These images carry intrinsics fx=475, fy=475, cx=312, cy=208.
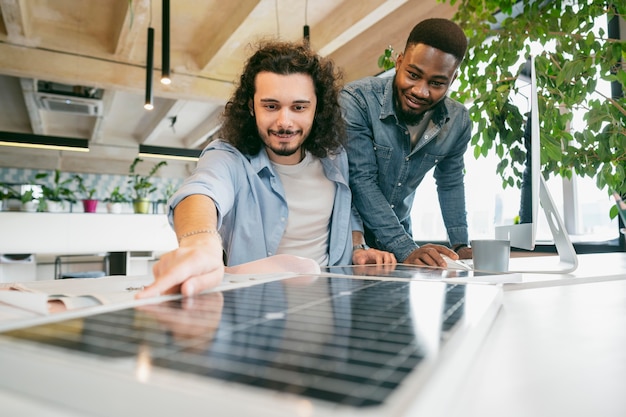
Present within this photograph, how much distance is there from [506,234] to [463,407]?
1.12m

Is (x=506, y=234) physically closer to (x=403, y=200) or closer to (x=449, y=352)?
(x=403, y=200)

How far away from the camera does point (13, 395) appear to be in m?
0.30

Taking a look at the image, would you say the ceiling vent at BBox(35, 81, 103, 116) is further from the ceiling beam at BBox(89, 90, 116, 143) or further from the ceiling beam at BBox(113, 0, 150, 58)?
the ceiling beam at BBox(113, 0, 150, 58)

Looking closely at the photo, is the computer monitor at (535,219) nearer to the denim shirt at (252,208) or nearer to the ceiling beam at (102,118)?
the denim shirt at (252,208)

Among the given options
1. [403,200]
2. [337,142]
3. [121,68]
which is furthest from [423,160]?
[121,68]

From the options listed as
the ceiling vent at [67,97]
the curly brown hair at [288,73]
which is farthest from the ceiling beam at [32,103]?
the curly brown hair at [288,73]

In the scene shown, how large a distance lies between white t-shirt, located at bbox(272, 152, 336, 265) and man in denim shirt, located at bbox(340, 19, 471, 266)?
175 millimetres

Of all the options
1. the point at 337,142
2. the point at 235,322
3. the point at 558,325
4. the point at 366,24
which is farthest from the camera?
the point at 366,24

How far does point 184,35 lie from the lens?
575 centimetres

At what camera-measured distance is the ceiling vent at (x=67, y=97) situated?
6.66 m

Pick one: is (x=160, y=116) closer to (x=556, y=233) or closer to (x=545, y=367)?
(x=556, y=233)

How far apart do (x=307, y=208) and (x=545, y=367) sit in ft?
4.20

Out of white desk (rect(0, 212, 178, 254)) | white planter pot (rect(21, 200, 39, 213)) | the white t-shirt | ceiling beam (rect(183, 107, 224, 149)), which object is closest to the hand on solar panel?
the white t-shirt

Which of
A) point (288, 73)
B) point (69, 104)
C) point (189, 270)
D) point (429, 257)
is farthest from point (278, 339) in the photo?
point (69, 104)
